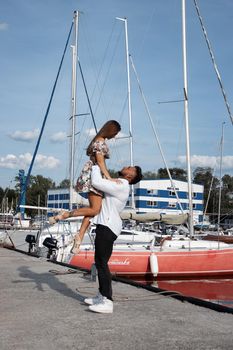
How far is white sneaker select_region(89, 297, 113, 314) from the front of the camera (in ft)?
18.3

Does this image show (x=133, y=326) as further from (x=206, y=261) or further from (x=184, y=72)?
(x=184, y=72)

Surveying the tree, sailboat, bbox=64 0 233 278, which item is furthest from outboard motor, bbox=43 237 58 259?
the tree

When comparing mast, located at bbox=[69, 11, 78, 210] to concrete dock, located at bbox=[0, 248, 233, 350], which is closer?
concrete dock, located at bbox=[0, 248, 233, 350]

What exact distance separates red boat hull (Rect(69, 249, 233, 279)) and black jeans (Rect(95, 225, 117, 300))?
1126 cm

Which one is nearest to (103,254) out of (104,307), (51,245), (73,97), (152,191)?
(104,307)

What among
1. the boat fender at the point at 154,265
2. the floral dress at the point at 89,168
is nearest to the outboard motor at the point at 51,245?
the boat fender at the point at 154,265

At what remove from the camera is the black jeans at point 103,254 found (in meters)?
5.70

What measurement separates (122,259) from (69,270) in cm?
743

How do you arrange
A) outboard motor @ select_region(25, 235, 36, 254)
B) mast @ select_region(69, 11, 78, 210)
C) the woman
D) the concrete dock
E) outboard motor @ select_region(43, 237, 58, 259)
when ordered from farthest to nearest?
mast @ select_region(69, 11, 78, 210) < outboard motor @ select_region(25, 235, 36, 254) < outboard motor @ select_region(43, 237, 58, 259) < the woman < the concrete dock

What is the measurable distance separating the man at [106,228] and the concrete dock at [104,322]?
220mm

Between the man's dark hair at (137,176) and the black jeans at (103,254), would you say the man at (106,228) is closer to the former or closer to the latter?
the black jeans at (103,254)

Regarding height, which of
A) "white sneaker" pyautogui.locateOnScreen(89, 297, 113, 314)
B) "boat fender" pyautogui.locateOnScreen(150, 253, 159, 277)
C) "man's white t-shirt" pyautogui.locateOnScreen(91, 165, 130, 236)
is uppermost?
"man's white t-shirt" pyautogui.locateOnScreen(91, 165, 130, 236)

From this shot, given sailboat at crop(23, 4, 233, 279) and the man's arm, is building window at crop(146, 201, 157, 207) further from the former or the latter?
the man's arm

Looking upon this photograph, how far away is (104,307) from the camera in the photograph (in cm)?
557
